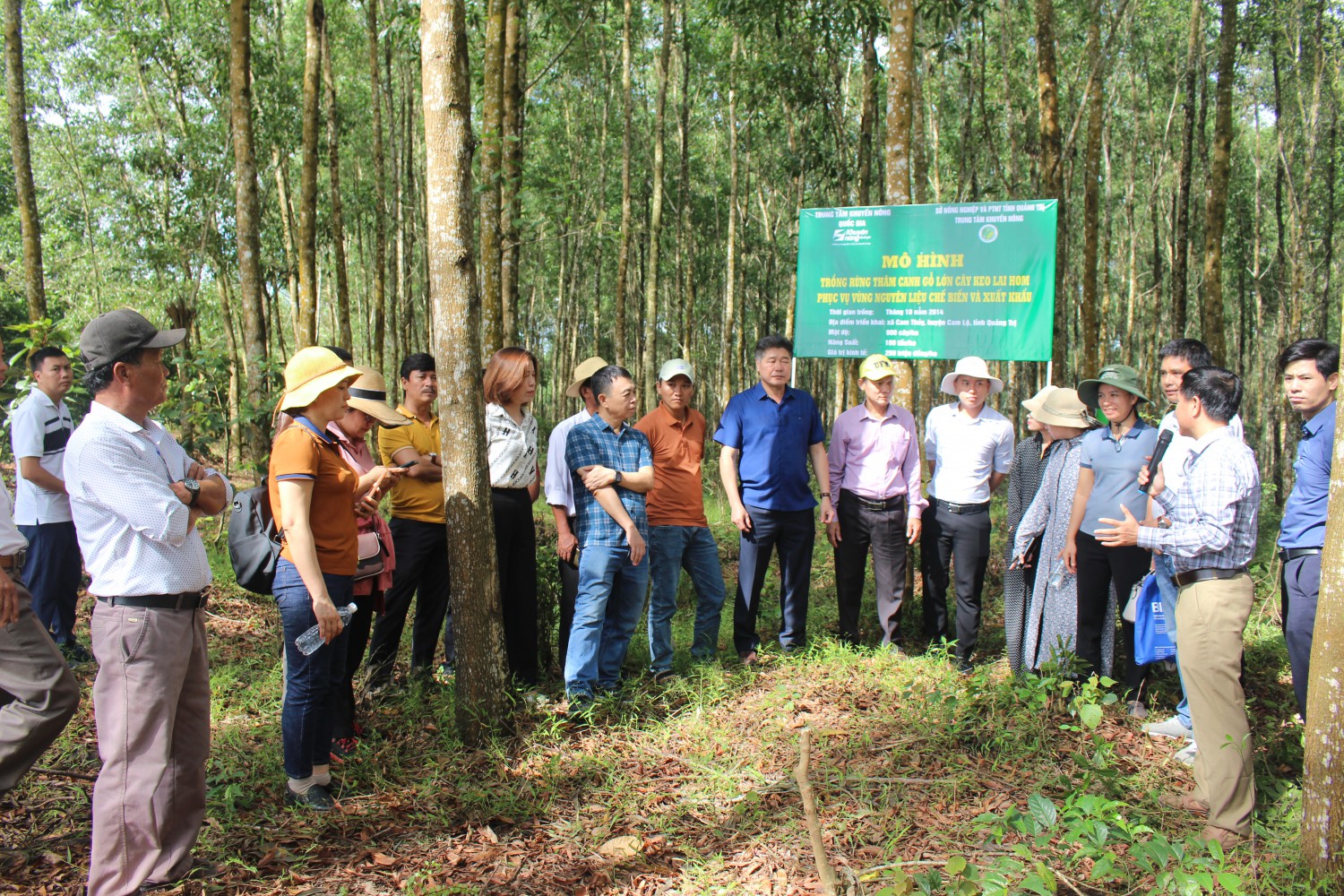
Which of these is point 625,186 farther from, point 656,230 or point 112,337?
point 112,337

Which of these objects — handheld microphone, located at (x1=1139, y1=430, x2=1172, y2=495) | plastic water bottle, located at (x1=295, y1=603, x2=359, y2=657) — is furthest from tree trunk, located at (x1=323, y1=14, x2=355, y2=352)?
handheld microphone, located at (x1=1139, y1=430, x2=1172, y2=495)

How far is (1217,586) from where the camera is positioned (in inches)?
123

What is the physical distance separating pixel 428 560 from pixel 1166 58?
21098mm

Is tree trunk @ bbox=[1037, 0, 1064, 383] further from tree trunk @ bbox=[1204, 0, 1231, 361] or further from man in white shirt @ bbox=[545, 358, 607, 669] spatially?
man in white shirt @ bbox=[545, 358, 607, 669]

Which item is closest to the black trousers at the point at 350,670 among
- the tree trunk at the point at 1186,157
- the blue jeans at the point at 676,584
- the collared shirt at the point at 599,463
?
the collared shirt at the point at 599,463

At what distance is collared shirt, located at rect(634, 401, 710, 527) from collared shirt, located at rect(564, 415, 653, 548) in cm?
38

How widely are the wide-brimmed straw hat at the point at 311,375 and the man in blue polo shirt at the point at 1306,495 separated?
3.76m

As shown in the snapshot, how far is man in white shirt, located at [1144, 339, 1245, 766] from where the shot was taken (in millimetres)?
3775

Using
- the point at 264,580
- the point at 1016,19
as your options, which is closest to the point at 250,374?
the point at 264,580

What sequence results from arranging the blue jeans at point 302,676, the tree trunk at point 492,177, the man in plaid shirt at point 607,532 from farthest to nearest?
1. the tree trunk at point 492,177
2. the man in plaid shirt at point 607,532
3. the blue jeans at point 302,676

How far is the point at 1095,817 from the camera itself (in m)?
2.72

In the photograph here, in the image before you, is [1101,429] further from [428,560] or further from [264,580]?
[264,580]

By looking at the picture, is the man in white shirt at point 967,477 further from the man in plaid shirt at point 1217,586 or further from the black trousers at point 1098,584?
the man in plaid shirt at point 1217,586

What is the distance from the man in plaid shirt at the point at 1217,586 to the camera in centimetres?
304
